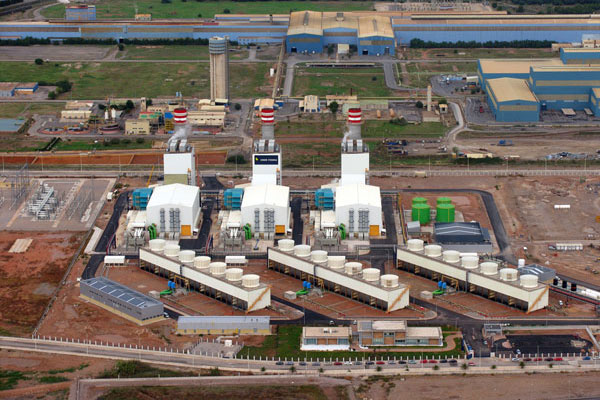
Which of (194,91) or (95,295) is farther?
(194,91)

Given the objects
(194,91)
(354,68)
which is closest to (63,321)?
(194,91)

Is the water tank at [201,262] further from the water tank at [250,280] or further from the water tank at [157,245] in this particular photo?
the water tank at [157,245]

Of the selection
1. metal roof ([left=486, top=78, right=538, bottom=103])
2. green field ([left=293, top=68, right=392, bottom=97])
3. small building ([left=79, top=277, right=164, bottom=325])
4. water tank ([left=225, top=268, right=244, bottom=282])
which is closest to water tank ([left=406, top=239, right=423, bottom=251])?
water tank ([left=225, top=268, right=244, bottom=282])

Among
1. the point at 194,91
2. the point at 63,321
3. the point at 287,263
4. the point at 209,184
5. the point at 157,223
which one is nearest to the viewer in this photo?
the point at 63,321

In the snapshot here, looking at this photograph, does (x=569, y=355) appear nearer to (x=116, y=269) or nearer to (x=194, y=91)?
(x=116, y=269)

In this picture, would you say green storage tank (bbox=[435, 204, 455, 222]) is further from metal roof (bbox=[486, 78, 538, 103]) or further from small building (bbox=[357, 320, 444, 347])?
metal roof (bbox=[486, 78, 538, 103])

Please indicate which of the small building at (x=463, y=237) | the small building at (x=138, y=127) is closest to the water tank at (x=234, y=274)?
the small building at (x=463, y=237)

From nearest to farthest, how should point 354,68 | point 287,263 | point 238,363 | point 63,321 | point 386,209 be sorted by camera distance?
1. point 238,363
2. point 63,321
3. point 287,263
4. point 386,209
5. point 354,68
